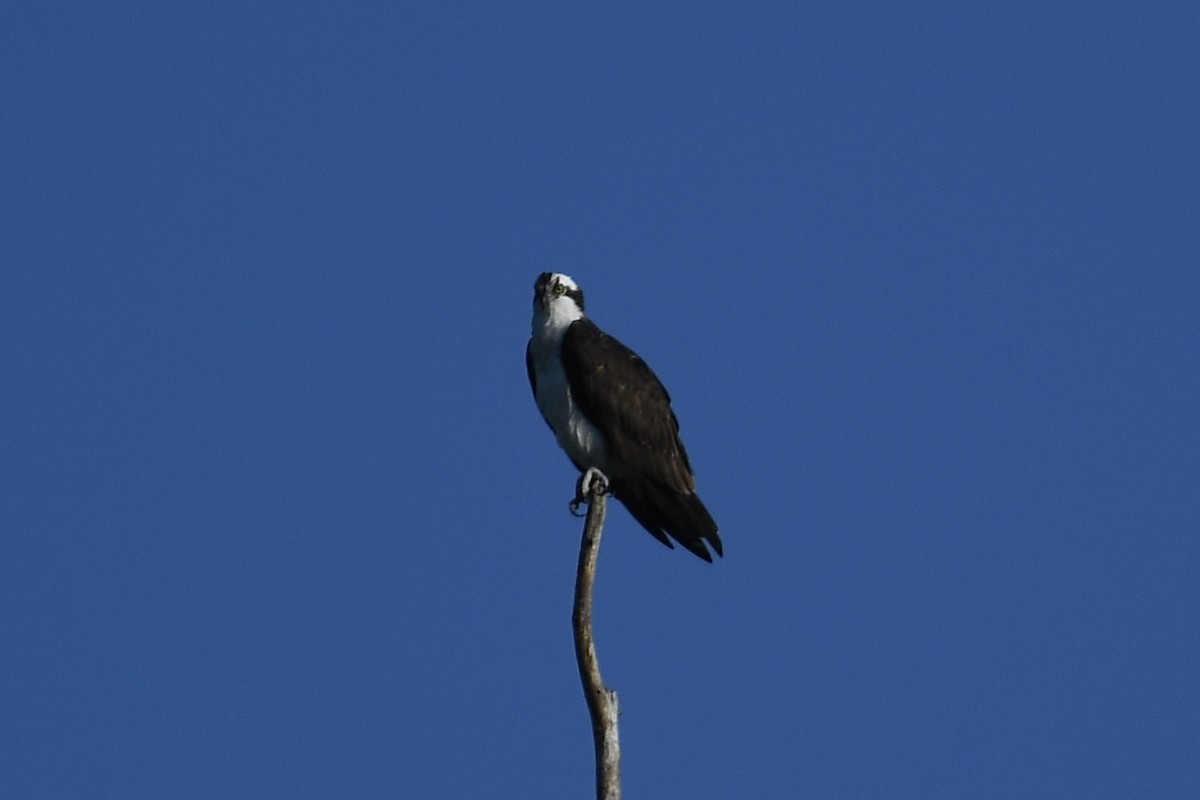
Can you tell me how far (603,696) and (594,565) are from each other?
703 mm

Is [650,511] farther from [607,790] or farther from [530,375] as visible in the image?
[607,790]

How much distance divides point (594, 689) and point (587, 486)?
2989 mm

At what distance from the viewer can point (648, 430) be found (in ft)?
40.6

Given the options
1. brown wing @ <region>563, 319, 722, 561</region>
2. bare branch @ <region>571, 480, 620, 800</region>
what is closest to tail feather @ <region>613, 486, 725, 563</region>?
brown wing @ <region>563, 319, 722, 561</region>

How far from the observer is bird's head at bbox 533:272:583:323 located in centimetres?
1286

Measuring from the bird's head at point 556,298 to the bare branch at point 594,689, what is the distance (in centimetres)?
318

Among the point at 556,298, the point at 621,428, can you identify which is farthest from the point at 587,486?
the point at 556,298

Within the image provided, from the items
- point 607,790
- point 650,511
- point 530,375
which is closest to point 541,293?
point 530,375

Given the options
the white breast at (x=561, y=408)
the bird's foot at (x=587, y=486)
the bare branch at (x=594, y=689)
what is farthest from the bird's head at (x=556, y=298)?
the bare branch at (x=594, y=689)

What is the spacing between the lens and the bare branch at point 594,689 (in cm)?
916

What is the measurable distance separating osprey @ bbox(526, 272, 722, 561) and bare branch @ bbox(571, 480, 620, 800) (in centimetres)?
234

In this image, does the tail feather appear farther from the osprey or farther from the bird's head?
the bird's head

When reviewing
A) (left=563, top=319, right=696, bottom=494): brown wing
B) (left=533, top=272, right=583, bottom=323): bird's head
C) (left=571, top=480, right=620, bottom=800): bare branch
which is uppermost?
(left=533, top=272, right=583, bottom=323): bird's head

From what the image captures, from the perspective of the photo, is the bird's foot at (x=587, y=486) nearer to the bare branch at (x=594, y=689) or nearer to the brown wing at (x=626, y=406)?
the brown wing at (x=626, y=406)
